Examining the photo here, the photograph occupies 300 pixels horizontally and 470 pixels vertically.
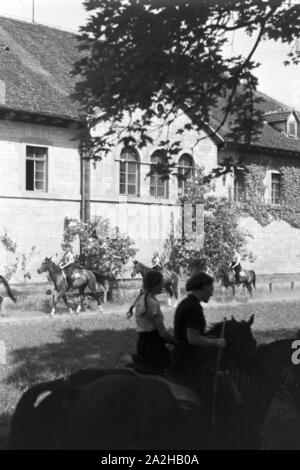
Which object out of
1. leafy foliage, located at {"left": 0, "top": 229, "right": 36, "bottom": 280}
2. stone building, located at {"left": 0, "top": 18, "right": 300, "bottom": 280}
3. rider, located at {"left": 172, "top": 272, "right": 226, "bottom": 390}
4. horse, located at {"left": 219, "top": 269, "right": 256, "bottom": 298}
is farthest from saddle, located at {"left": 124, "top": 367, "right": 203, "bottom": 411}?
horse, located at {"left": 219, "top": 269, "right": 256, "bottom": 298}

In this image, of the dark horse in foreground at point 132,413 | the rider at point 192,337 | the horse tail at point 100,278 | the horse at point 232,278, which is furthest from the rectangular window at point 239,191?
the dark horse in foreground at point 132,413

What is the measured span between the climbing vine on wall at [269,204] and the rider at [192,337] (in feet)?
77.9

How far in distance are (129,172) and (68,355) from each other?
1475 centimetres

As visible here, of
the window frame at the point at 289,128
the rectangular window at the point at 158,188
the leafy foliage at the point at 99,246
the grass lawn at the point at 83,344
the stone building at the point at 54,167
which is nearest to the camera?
the grass lawn at the point at 83,344

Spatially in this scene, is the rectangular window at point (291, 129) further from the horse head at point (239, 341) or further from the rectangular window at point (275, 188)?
the horse head at point (239, 341)

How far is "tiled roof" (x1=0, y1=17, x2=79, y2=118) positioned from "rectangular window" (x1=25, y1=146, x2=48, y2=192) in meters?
1.55

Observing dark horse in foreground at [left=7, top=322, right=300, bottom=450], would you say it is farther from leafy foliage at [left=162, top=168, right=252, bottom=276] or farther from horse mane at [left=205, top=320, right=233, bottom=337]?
leafy foliage at [left=162, top=168, right=252, bottom=276]

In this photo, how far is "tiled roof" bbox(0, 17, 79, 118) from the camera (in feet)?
74.3

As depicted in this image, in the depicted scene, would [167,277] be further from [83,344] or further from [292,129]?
[292,129]

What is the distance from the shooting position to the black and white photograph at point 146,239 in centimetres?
532

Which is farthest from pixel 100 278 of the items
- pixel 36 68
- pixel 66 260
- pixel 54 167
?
pixel 36 68

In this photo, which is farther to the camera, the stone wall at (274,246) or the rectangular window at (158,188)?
the stone wall at (274,246)

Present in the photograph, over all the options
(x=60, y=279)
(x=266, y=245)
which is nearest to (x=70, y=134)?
(x=60, y=279)

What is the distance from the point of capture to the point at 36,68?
24.9m
